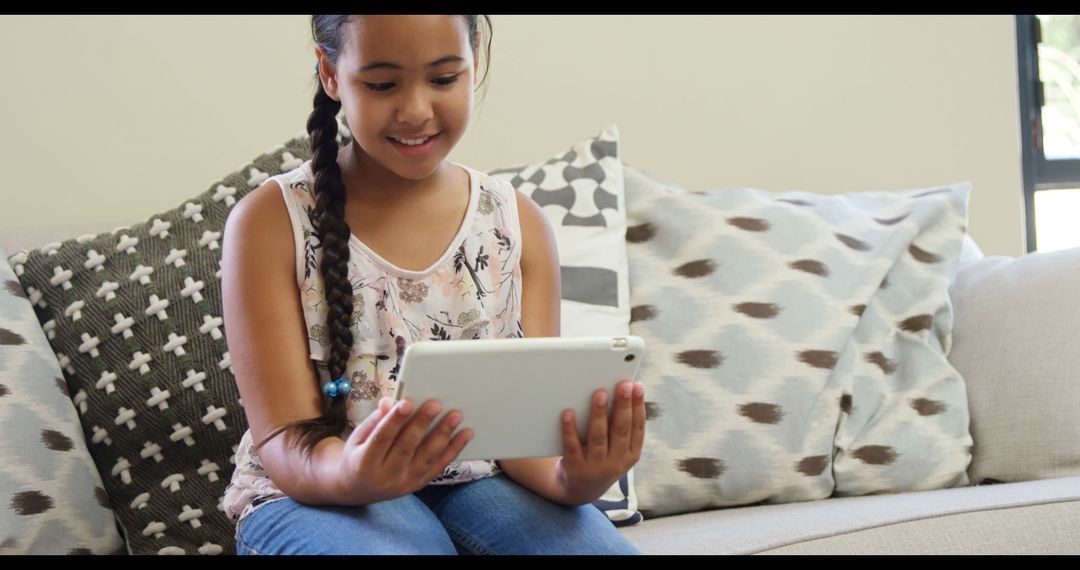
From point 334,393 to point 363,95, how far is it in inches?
11.5

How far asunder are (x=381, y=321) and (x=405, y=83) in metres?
0.24

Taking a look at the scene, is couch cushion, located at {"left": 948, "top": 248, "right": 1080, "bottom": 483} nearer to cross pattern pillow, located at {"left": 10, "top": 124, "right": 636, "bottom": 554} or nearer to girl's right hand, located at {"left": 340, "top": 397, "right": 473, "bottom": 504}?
cross pattern pillow, located at {"left": 10, "top": 124, "right": 636, "bottom": 554}

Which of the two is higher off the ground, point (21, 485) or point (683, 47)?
point (683, 47)

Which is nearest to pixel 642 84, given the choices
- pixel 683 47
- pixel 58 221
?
pixel 683 47

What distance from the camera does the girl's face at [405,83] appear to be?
1.08 metres

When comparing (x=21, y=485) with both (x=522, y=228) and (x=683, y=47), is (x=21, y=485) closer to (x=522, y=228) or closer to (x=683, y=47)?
(x=522, y=228)

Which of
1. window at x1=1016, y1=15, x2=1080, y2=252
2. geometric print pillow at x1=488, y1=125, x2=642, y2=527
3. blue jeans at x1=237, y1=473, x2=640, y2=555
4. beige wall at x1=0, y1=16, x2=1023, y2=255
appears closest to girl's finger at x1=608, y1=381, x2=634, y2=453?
blue jeans at x1=237, y1=473, x2=640, y2=555

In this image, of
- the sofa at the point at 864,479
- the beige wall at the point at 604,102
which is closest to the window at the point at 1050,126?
the beige wall at the point at 604,102

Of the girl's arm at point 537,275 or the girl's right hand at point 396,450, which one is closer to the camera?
the girl's right hand at point 396,450

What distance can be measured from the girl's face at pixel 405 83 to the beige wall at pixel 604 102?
76 cm

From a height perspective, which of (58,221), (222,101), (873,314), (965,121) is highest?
(222,101)

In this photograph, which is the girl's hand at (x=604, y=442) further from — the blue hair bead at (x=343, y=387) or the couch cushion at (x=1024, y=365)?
the couch cushion at (x=1024, y=365)

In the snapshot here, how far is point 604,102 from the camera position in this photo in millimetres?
2045

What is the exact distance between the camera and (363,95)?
110 centimetres
